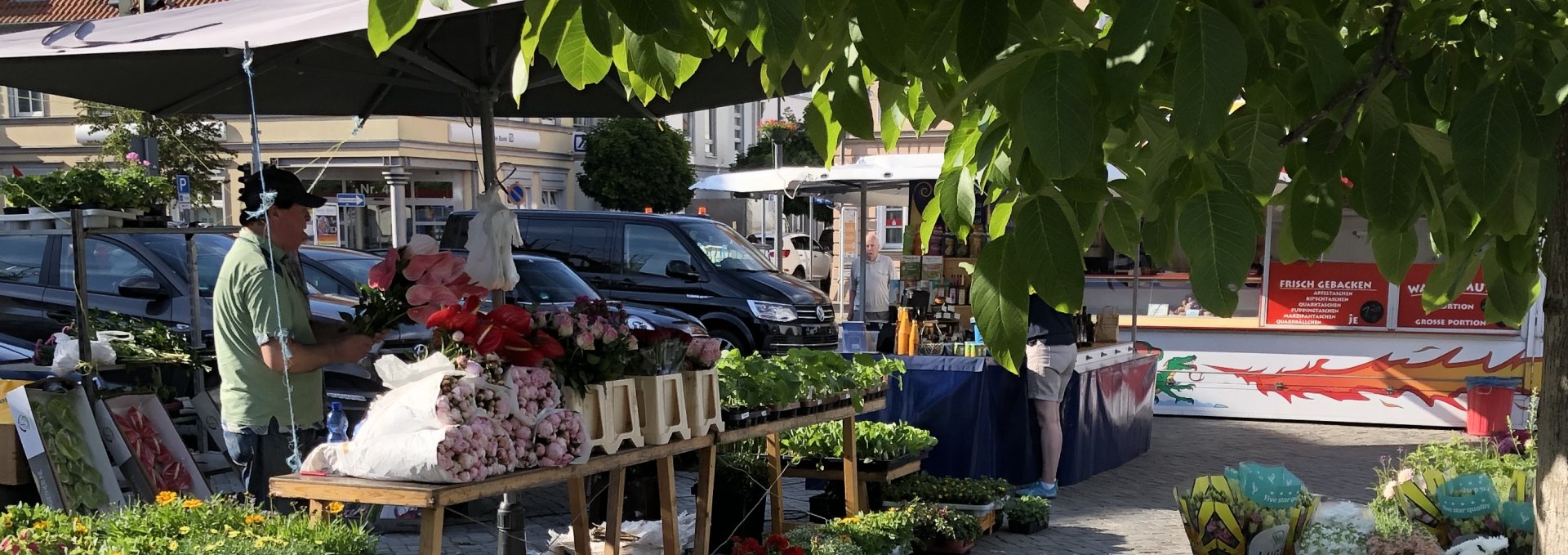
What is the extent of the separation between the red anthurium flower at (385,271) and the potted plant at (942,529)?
3263 millimetres

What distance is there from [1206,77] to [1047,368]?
6627mm

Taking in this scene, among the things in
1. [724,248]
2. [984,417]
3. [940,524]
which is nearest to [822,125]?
[940,524]

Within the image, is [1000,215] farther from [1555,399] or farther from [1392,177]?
[1555,399]

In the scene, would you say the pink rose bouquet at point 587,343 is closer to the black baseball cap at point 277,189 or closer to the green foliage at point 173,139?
the black baseball cap at point 277,189

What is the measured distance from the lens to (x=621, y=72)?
9.25ft

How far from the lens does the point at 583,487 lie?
16.1ft

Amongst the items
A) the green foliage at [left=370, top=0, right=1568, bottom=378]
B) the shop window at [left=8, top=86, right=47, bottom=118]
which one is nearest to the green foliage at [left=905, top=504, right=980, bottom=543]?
the green foliage at [left=370, top=0, right=1568, bottom=378]

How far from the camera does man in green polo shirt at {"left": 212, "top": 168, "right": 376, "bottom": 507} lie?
4.30 meters

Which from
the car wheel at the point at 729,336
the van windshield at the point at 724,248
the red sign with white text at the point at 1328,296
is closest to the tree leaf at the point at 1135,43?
the red sign with white text at the point at 1328,296

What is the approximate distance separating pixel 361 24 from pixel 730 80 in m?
2.90

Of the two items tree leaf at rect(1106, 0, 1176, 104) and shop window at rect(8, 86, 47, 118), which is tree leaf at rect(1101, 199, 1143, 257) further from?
shop window at rect(8, 86, 47, 118)

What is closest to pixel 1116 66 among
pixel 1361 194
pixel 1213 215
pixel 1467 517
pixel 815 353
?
pixel 1213 215

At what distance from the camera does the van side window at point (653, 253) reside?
14.3m

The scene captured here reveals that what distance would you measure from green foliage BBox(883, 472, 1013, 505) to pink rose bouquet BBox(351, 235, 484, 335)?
351 cm
